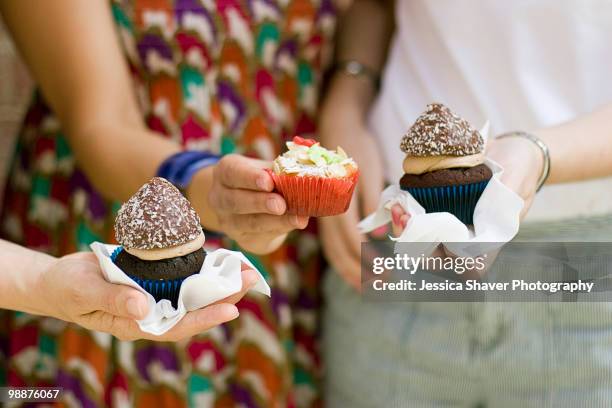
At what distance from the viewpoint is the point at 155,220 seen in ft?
2.49

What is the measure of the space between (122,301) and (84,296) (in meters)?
0.06

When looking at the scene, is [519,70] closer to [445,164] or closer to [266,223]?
[445,164]

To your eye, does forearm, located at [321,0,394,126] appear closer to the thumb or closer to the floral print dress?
the floral print dress

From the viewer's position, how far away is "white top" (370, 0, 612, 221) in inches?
42.1

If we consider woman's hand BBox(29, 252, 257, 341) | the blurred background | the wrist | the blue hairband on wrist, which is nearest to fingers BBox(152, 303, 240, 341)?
woman's hand BBox(29, 252, 257, 341)

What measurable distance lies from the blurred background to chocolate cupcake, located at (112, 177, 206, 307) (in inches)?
27.2

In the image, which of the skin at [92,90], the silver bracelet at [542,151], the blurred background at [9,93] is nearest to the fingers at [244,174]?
the skin at [92,90]

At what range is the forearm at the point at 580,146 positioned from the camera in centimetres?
98

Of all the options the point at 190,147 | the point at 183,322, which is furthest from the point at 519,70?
the point at 183,322

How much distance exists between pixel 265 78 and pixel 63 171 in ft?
1.28

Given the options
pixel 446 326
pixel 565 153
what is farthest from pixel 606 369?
pixel 565 153

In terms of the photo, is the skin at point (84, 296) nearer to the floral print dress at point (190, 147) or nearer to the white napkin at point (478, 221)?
the white napkin at point (478, 221)

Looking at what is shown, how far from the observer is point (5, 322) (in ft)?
4.37

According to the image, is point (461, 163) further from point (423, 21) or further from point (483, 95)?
point (423, 21)
